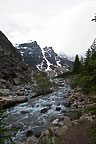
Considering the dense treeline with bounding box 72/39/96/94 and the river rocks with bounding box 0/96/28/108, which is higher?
the dense treeline with bounding box 72/39/96/94

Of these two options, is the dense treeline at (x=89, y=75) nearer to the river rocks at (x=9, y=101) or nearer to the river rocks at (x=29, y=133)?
the river rocks at (x=29, y=133)

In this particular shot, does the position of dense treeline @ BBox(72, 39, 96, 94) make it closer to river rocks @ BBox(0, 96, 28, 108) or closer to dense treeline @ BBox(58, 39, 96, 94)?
dense treeline @ BBox(58, 39, 96, 94)

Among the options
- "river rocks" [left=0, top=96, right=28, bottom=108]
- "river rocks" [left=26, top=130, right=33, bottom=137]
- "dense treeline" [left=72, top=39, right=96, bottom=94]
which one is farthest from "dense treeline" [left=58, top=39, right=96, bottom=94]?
"river rocks" [left=0, top=96, right=28, bottom=108]

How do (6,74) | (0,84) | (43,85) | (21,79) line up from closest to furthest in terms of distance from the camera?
(43,85), (0,84), (6,74), (21,79)

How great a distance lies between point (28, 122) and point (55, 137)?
503cm

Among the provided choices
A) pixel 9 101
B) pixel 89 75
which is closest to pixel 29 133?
pixel 89 75

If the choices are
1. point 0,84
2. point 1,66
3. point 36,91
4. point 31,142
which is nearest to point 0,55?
point 1,66

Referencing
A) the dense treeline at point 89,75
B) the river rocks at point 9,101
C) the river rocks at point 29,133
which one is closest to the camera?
the dense treeline at point 89,75

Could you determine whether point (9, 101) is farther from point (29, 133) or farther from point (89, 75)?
point (89, 75)

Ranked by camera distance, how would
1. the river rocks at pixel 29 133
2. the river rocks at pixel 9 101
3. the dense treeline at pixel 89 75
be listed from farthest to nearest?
the river rocks at pixel 9 101
the river rocks at pixel 29 133
the dense treeline at pixel 89 75

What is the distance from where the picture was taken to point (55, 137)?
7.40 meters

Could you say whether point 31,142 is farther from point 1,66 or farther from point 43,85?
point 1,66

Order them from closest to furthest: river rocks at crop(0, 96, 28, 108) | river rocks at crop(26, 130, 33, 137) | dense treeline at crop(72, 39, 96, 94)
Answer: dense treeline at crop(72, 39, 96, 94), river rocks at crop(26, 130, 33, 137), river rocks at crop(0, 96, 28, 108)

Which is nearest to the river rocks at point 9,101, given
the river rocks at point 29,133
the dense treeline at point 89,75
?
the river rocks at point 29,133
